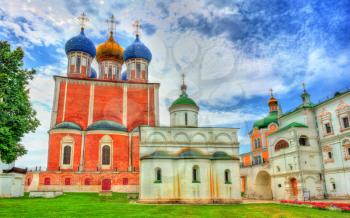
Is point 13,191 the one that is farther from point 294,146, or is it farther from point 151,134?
point 294,146

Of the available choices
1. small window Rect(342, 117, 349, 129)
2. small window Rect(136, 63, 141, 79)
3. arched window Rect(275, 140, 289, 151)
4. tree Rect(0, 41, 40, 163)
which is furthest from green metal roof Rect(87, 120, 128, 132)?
small window Rect(342, 117, 349, 129)

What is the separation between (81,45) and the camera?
4359cm

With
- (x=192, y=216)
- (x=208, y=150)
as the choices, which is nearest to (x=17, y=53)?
(x=192, y=216)

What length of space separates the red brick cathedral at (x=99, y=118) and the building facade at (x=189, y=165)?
33.1 feet

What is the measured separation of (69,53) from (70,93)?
297 inches

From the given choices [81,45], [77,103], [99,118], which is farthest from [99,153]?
[81,45]

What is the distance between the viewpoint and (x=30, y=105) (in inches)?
769

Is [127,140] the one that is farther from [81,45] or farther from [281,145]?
[281,145]

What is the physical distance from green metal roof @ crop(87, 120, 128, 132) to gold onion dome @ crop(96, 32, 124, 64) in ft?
46.4

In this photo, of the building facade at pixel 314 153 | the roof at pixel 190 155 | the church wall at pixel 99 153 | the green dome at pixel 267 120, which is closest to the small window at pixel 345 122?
the building facade at pixel 314 153

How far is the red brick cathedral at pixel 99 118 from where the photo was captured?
3325cm

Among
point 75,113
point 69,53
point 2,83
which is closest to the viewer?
point 2,83

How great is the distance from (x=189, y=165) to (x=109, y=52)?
3054cm

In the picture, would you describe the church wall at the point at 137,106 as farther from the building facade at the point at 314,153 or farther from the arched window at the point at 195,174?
the building facade at the point at 314,153
